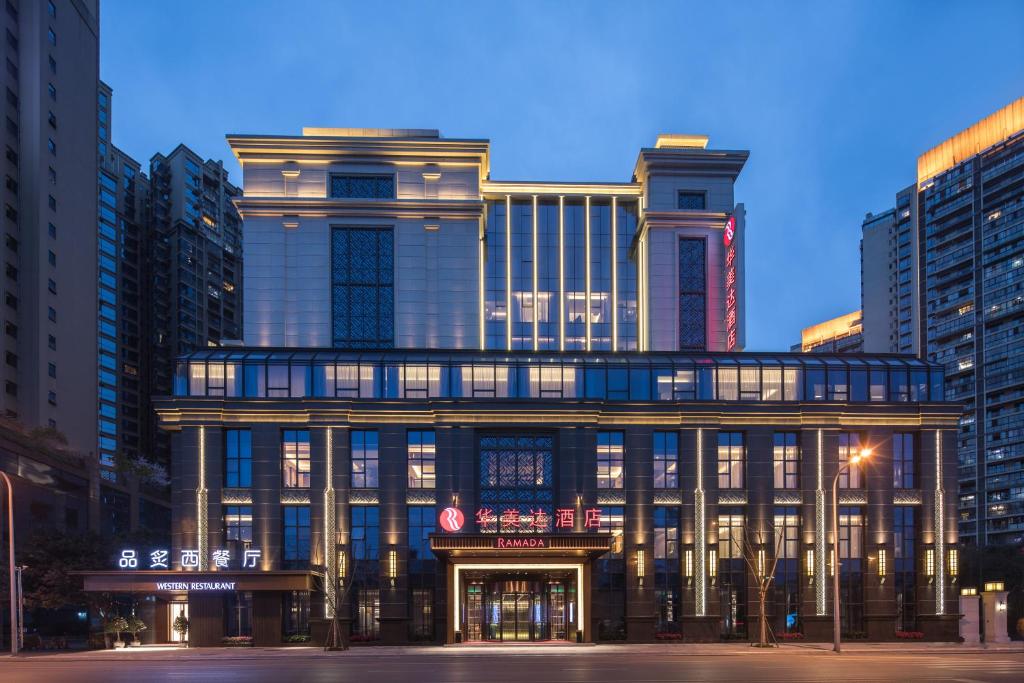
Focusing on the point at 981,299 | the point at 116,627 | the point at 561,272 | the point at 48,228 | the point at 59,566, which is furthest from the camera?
the point at 981,299

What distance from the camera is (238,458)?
194 ft

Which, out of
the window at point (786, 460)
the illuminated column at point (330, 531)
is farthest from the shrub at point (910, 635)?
the illuminated column at point (330, 531)

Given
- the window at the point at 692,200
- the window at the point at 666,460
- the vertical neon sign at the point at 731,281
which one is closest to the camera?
the window at the point at 666,460

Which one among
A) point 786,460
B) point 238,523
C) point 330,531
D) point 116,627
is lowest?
point 116,627

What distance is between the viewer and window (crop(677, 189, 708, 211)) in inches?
3255

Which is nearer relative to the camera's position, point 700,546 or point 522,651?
point 522,651

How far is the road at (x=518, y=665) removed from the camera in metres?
35.3

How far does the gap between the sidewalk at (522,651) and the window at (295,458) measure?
10278 mm

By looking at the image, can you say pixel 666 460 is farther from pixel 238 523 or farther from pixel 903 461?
pixel 238 523

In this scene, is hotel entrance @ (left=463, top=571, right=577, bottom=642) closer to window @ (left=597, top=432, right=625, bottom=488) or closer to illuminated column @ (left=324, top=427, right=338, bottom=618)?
window @ (left=597, top=432, right=625, bottom=488)

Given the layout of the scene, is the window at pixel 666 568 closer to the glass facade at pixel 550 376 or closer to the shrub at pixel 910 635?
the glass facade at pixel 550 376

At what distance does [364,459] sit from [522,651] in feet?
55.1

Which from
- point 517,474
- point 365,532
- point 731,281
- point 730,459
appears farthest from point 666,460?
point 731,281

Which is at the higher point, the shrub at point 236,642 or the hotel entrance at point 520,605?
the hotel entrance at point 520,605
